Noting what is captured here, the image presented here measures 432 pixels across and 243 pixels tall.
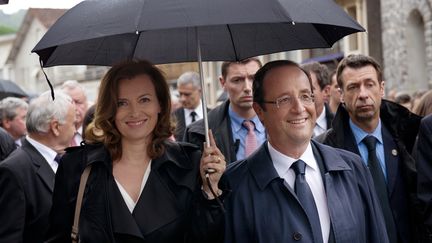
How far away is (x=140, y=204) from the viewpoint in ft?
14.2

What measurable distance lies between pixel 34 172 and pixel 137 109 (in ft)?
5.51

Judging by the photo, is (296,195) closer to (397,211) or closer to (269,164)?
(269,164)

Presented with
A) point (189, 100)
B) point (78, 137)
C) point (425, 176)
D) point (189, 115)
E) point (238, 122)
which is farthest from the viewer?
point (189, 100)

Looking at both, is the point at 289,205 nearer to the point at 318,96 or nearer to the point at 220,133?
the point at 220,133

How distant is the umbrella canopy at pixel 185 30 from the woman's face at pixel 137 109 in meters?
0.35

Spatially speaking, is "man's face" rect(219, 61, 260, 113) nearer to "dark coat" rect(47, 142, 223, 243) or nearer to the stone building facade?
"dark coat" rect(47, 142, 223, 243)

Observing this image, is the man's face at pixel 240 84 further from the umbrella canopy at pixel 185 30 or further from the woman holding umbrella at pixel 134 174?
the woman holding umbrella at pixel 134 174

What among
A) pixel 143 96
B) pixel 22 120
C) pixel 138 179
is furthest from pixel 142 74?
pixel 22 120

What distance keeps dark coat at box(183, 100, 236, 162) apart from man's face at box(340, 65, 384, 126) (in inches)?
43.7

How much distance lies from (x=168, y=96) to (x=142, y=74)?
0.64 feet

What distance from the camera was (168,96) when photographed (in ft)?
15.1

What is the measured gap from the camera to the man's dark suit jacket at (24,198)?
5.42 metres

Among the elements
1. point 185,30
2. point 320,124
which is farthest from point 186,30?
point 320,124

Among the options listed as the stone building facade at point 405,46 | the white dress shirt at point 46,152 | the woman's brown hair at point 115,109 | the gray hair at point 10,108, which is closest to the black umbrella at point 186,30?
the woman's brown hair at point 115,109
